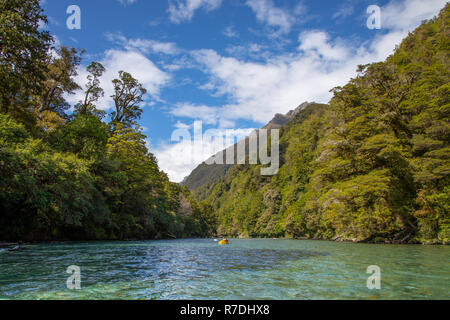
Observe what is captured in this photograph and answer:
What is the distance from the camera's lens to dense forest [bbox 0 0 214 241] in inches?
650

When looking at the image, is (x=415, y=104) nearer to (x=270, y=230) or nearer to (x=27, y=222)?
(x=27, y=222)

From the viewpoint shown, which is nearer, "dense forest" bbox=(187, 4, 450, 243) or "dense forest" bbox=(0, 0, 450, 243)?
"dense forest" bbox=(0, 0, 450, 243)

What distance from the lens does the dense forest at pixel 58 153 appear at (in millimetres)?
16500

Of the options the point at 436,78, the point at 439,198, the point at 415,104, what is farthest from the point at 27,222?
the point at 436,78

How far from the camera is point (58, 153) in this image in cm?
2050
